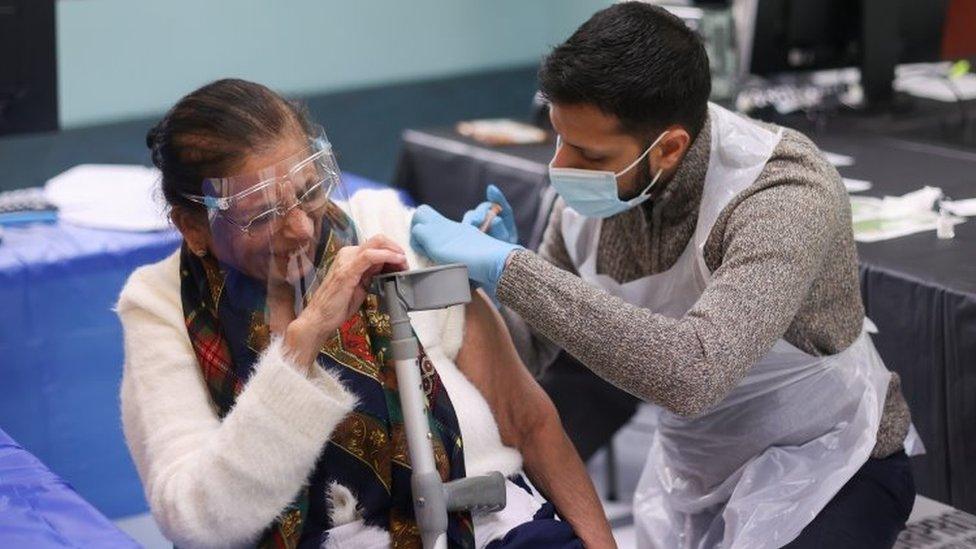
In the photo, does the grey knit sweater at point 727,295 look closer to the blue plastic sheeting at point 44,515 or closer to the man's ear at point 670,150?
the man's ear at point 670,150

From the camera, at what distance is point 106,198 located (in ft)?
10.2

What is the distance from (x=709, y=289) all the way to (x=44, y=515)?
79cm

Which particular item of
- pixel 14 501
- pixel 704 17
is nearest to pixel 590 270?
pixel 14 501

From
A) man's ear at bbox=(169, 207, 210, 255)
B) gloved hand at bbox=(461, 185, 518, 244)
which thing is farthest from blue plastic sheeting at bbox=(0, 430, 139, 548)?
gloved hand at bbox=(461, 185, 518, 244)

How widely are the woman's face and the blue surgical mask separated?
420 millimetres

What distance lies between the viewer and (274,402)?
4.83 ft

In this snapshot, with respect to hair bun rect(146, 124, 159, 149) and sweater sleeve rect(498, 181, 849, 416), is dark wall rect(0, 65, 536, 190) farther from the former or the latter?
sweater sleeve rect(498, 181, 849, 416)

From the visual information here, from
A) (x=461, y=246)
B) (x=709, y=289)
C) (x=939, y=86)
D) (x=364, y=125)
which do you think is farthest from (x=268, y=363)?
(x=364, y=125)

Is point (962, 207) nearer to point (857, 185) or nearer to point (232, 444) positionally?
point (857, 185)

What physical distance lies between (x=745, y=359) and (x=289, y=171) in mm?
572

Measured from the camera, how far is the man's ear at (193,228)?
158 centimetres

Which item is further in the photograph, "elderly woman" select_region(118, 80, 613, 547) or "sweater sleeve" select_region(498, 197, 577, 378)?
"sweater sleeve" select_region(498, 197, 577, 378)

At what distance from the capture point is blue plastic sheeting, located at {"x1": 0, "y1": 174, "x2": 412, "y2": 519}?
2.78 meters

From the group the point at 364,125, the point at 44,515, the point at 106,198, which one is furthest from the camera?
the point at 364,125
